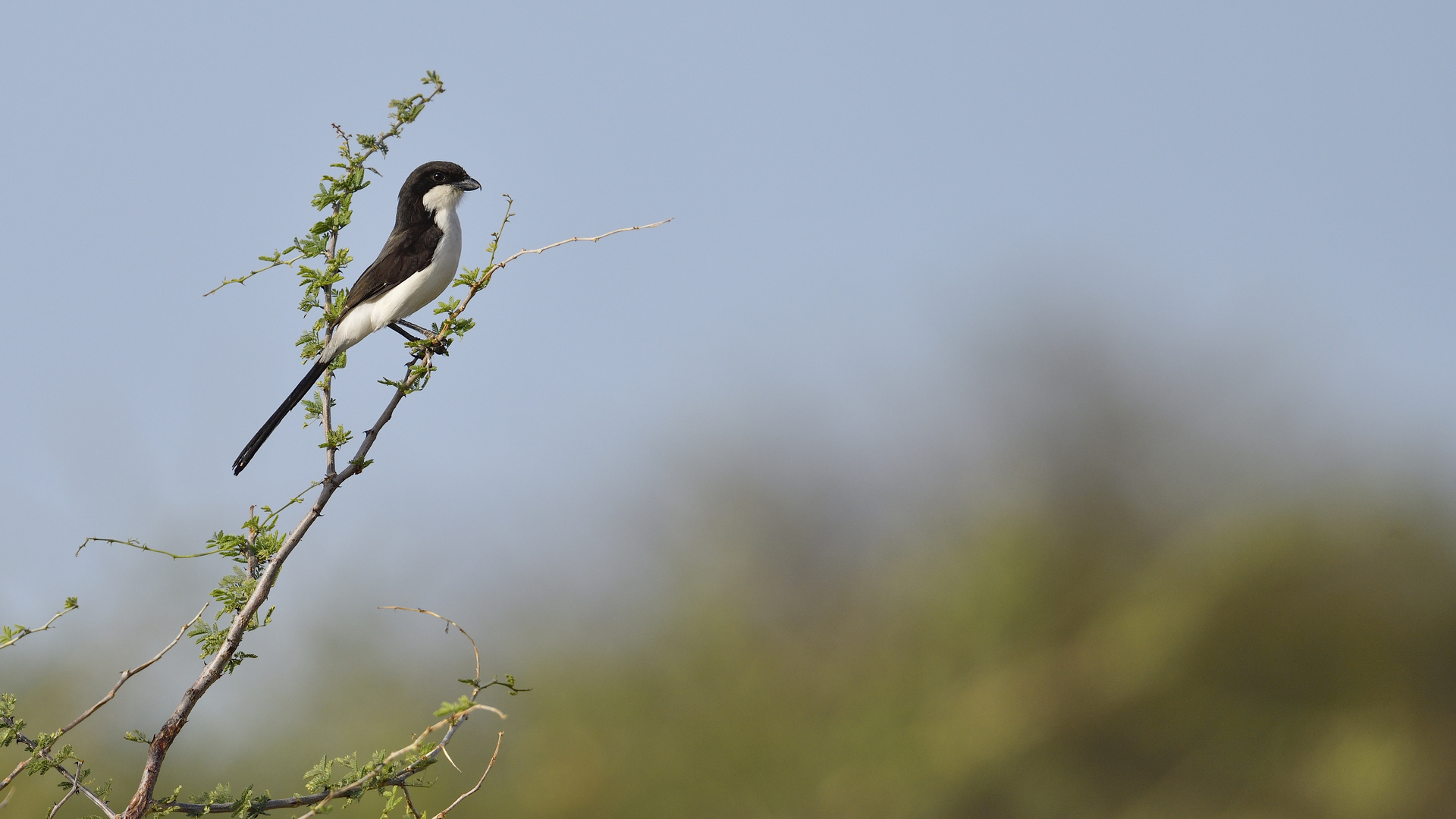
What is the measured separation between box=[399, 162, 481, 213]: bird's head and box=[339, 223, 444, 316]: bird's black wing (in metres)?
0.30

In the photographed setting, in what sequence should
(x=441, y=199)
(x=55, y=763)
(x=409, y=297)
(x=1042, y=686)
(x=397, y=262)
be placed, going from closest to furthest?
(x=55, y=763) < (x=409, y=297) < (x=397, y=262) < (x=441, y=199) < (x=1042, y=686)

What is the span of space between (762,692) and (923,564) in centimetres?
255

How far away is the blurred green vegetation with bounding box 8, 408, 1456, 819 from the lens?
11.1 meters

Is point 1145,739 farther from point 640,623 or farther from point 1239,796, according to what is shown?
point 640,623

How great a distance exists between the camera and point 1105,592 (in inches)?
517

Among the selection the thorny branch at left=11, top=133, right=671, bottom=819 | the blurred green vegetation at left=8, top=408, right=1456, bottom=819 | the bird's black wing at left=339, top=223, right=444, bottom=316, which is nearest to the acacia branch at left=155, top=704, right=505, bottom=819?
the thorny branch at left=11, top=133, right=671, bottom=819

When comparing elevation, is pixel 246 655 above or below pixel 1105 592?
below

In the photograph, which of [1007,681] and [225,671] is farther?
[1007,681]

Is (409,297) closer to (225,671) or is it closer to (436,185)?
(436,185)

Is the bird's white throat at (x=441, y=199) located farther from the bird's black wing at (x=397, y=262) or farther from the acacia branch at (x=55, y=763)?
the acacia branch at (x=55, y=763)

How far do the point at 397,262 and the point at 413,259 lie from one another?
0.08 meters

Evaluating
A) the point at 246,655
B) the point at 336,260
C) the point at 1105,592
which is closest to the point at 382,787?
the point at 246,655

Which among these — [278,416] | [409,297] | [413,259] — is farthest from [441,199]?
[278,416]

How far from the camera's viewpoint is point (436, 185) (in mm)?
6180
